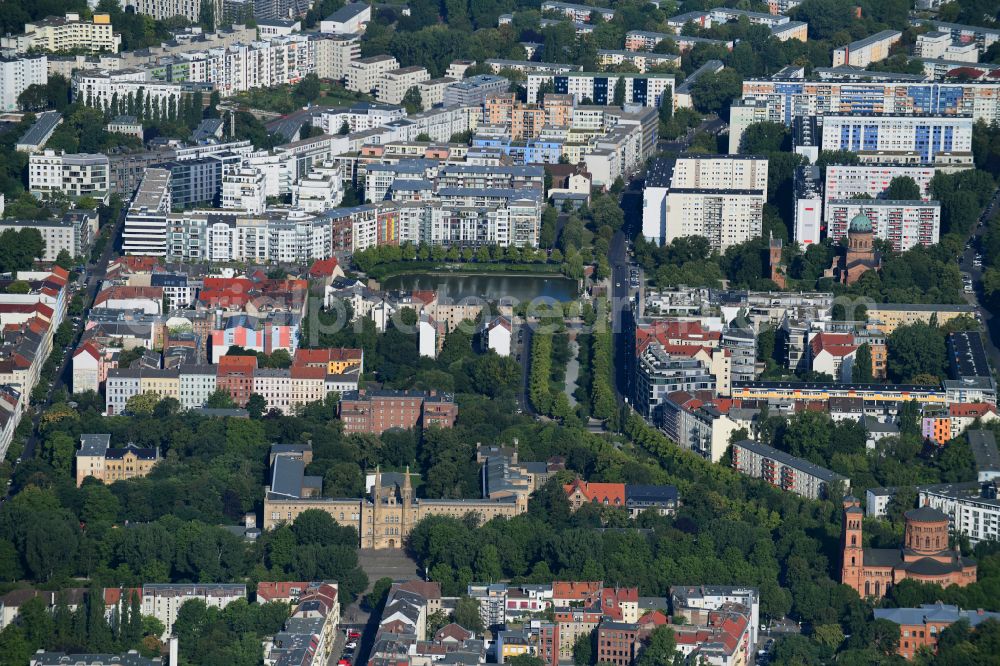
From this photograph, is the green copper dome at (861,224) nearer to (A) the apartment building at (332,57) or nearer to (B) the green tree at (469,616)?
(A) the apartment building at (332,57)

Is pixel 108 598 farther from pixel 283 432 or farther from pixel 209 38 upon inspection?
pixel 209 38

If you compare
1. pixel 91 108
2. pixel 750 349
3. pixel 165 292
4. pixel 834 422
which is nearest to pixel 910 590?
pixel 834 422

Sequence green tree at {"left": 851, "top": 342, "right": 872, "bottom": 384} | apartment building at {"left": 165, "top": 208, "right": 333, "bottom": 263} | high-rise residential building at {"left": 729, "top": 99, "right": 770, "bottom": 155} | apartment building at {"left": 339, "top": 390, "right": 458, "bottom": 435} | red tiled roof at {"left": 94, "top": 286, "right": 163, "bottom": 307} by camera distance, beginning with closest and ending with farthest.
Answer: apartment building at {"left": 339, "top": 390, "right": 458, "bottom": 435}
green tree at {"left": 851, "top": 342, "right": 872, "bottom": 384}
red tiled roof at {"left": 94, "top": 286, "right": 163, "bottom": 307}
apartment building at {"left": 165, "top": 208, "right": 333, "bottom": 263}
high-rise residential building at {"left": 729, "top": 99, "right": 770, "bottom": 155}

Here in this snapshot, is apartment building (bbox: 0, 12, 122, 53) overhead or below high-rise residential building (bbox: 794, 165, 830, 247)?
overhead

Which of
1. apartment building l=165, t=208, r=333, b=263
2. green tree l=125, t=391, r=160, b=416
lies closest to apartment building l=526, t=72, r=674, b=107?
apartment building l=165, t=208, r=333, b=263

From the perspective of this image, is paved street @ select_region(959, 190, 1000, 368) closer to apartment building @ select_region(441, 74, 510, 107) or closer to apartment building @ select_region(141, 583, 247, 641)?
apartment building @ select_region(441, 74, 510, 107)

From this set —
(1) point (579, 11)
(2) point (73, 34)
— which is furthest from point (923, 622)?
(1) point (579, 11)

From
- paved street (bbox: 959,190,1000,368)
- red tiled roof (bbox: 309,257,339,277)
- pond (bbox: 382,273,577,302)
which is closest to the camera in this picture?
paved street (bbox: 959,190,1000,368)
